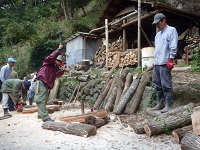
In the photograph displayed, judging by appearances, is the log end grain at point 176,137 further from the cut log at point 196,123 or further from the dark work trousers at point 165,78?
the dark work trousers at point 165,78

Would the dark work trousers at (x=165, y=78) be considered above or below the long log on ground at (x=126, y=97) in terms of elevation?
above

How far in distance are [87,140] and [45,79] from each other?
7.05ft

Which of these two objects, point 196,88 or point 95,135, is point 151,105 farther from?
point 95,135

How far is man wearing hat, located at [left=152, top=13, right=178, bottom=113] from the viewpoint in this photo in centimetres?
446

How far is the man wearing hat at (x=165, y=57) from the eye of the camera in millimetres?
4461

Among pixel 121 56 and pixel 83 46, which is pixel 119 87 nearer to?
pixel 121 56

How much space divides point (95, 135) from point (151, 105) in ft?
6.44

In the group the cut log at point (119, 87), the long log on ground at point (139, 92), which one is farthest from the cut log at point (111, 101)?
the long log on ground at point (139, 92)

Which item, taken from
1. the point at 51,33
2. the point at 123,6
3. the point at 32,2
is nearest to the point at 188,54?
the point at 123,6

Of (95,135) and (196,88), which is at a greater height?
(196,88)

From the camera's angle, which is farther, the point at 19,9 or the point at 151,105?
the point at 19,9

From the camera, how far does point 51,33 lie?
72.2 ft

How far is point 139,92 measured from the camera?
18.7 ft

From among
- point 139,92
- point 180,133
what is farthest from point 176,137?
point 139,92
